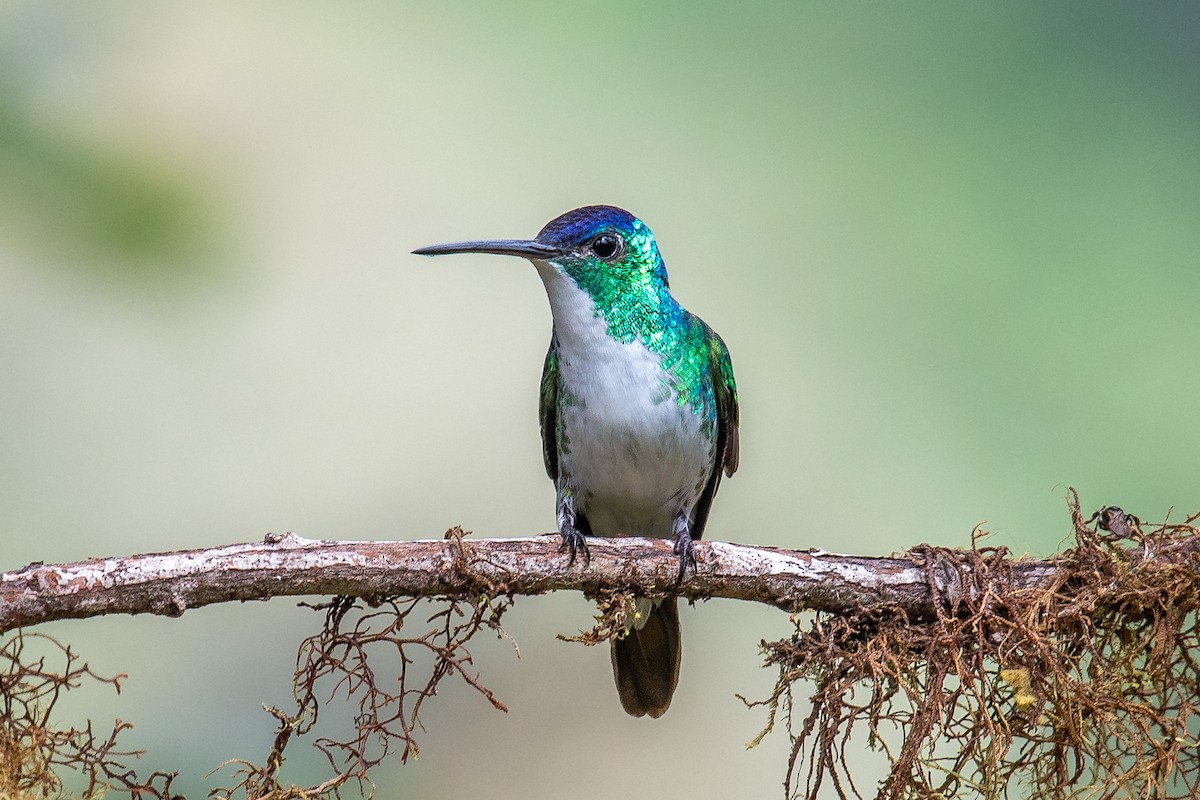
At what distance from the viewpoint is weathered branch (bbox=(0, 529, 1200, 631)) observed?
2.27 m

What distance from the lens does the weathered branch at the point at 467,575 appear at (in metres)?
2.27

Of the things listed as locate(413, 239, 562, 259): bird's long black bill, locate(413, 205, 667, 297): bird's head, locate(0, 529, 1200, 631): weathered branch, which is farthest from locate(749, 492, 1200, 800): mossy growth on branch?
locate(413, 239, 562, 259): bird's long black bill

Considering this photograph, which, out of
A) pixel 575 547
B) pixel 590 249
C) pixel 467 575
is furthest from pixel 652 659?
pixel 590 249

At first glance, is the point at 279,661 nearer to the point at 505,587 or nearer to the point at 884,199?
the point at 505,587

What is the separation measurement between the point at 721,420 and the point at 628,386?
46cm

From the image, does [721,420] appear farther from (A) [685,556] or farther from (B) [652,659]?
(A) [685,556]

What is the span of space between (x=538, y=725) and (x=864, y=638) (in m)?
2.25

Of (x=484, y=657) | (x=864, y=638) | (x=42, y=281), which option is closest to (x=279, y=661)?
(x=484, y=657)

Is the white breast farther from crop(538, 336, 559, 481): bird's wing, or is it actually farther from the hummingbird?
crop(538, 336, 559, 481): bird's wing

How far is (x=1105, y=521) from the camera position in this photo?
283 cm

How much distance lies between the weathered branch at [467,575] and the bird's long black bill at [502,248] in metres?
0.85

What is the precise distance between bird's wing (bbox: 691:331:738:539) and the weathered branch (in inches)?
31.5

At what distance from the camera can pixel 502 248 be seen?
3.18 m

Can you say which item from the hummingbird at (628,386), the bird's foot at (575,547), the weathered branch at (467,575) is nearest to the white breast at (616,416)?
the hummingbird at (628,386)
